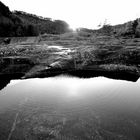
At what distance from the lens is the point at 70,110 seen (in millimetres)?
4703

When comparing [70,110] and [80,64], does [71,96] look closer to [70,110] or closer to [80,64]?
[70,110]

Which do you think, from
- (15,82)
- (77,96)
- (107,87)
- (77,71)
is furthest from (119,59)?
(15,82)

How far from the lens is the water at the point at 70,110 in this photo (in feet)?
12.1

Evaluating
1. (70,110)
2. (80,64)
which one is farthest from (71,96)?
(80,64)

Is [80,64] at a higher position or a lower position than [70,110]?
lower

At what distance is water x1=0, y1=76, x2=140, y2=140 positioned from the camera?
3.68 metres

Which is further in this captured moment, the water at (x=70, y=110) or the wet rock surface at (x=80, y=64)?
the wet rock surface at (x=80, y=64)

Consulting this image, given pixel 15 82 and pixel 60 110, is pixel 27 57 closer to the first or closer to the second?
pixel 15 82

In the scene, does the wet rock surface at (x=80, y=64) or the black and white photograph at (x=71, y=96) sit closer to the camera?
the black and white photograph at (x=71, y=96)

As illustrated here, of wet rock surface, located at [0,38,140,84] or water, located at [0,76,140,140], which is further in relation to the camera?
wet rock surface, located at [0,38,140,84]

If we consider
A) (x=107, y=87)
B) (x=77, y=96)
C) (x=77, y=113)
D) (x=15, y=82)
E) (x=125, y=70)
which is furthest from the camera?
(x=125, y=70)

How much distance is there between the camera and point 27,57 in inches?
412

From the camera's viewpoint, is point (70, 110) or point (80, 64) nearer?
point (70, 110)

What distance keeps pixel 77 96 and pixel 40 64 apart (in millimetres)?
4301
